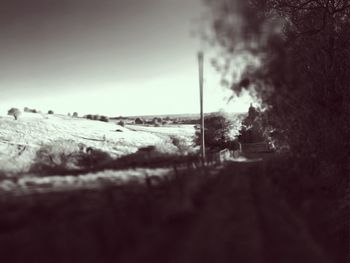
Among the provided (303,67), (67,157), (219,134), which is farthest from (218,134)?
(303,67)

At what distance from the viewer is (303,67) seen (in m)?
14.8

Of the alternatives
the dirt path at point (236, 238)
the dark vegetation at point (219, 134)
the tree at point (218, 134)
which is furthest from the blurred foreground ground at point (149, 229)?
the tree at point (218, 134)

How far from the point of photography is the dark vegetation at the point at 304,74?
14203mm

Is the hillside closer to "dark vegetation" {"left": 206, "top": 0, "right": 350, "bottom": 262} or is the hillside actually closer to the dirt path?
the dirt path

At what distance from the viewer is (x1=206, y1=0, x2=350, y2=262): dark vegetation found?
559 inches

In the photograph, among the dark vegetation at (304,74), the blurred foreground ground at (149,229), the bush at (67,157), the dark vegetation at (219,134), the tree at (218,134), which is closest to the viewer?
the blurred foreground ground at (149,229)

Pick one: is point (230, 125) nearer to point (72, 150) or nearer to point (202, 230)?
point (72, 150)

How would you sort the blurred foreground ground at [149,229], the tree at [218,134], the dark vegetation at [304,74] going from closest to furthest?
the blurred foreground ground at [149,229]
the dark vegetation at [304,74]
the tree at [218,134]

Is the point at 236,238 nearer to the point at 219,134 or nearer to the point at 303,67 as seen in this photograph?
the point at 303,67

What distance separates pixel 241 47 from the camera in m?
14.9

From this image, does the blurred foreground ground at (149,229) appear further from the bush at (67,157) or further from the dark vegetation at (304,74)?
the bush at (67,157)

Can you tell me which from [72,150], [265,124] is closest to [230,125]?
[72,150]

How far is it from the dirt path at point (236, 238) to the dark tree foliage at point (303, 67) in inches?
174

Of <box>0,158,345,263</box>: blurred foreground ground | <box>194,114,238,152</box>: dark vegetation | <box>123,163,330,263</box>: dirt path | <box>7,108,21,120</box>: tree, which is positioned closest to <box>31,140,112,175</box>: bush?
<box>0,158,345,263</box>: blurred foreground ground
